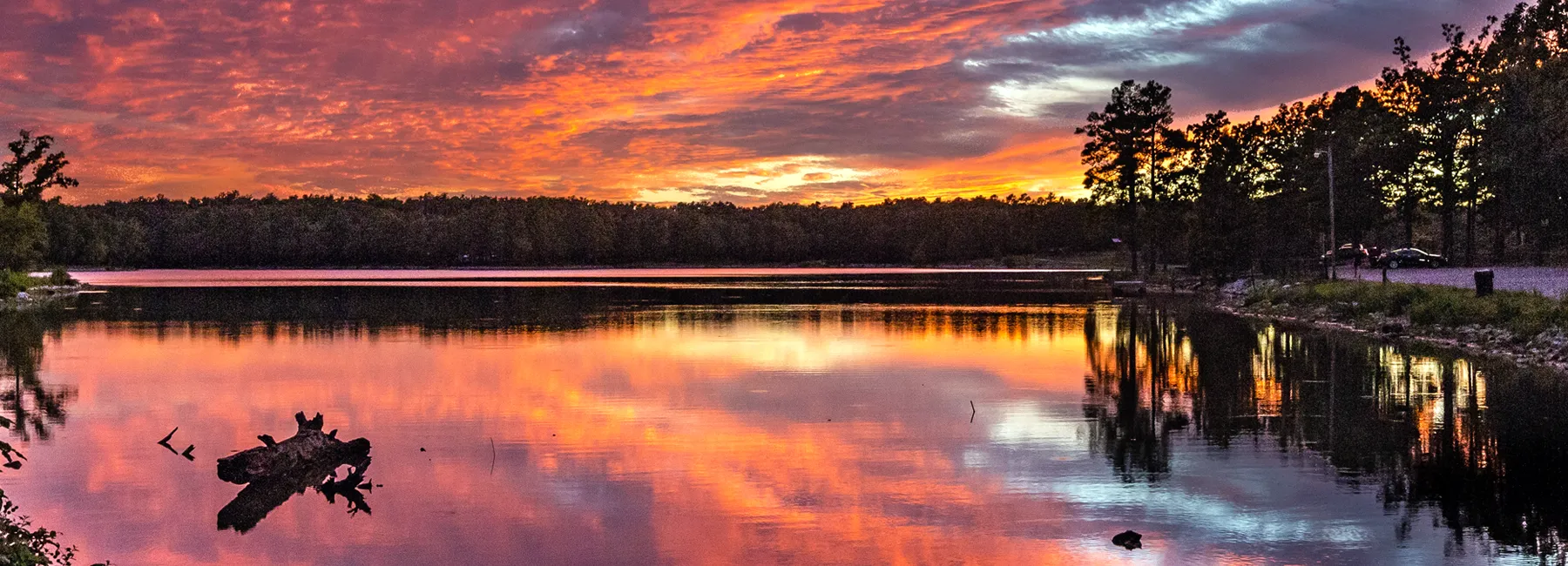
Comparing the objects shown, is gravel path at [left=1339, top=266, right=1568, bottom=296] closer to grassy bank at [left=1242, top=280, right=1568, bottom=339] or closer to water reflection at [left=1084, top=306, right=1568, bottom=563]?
grassy bank at [left=1242, top=280, right=1568, bottom=339]

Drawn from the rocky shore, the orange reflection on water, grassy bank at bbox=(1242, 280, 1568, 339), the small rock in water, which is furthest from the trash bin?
the rocky shore

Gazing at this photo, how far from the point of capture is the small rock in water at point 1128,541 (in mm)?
14539

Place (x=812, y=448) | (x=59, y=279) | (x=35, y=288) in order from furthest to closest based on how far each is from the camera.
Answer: (x=59, y=279), (x=35, y=288), (x=812, y=448)

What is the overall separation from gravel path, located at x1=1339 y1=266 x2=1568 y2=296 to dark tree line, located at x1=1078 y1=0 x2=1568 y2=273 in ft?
7.08

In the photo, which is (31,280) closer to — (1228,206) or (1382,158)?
(1228,206)

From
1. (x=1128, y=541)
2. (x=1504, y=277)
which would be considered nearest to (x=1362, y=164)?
(x=1504, y=277)

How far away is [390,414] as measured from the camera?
26.2m

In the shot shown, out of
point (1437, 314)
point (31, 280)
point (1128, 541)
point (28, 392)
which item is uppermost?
point (31, 280)

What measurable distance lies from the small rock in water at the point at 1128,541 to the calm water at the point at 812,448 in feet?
0.54

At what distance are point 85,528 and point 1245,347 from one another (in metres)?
34.4

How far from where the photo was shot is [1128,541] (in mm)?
14633

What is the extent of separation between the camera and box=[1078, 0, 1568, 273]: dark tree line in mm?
57406

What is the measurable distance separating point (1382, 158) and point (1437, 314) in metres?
41.5

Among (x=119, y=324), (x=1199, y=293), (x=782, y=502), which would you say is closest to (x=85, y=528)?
(x=782, y=502)
